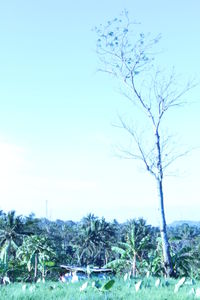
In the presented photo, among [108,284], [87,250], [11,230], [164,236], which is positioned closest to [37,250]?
[11,230]

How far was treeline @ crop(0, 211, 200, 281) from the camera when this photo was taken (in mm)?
22375

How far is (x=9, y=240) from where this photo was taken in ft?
114

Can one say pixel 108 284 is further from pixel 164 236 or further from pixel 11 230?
pixel 11 230

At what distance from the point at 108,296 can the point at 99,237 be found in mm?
41504

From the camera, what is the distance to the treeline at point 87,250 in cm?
2238

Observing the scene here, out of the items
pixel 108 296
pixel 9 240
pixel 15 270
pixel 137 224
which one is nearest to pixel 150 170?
pixel 108 296

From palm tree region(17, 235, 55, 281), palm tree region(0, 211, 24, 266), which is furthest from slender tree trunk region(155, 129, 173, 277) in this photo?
palm tree region(0, 211, 24, 266)

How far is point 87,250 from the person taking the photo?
46562 millimetres

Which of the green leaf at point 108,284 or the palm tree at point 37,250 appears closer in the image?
the green leaf at point 108,284

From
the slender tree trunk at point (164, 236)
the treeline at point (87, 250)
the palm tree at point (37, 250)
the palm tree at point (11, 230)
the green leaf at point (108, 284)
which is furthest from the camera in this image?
the palm tree at point (11, 230)

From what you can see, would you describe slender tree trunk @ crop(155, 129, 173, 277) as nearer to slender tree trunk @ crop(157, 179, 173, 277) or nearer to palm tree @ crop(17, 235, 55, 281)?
slender tree trunk @ crop(157, 179, 173, 277)

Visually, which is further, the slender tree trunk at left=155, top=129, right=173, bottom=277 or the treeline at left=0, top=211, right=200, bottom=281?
the treeline at left=0, top=211, right=200, bottom=281

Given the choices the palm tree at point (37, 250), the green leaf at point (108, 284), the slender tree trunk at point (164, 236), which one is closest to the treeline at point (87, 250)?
the palm tree at point (37, 250)

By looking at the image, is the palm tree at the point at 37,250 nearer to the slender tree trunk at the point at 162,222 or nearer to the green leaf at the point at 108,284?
the slender tree trunk at the point at 162,222
